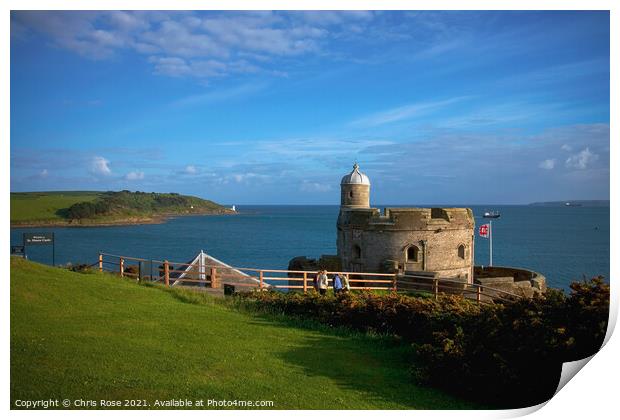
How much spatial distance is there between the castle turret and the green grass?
12.1 meters

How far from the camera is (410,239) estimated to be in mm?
20469

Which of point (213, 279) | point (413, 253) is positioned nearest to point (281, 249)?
point (413, 253)

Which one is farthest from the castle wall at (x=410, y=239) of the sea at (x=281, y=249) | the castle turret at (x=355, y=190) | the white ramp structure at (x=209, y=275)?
the sea at (x=281, y=249)

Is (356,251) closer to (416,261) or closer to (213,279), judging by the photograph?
(416,261)

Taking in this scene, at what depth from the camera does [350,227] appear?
2148 centimetres

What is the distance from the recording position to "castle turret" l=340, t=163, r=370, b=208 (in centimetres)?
2322

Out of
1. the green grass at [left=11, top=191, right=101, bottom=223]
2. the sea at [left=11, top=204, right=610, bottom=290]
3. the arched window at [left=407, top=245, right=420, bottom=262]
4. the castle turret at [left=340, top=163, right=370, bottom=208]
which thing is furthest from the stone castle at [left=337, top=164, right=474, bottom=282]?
the sea at [left=11, top=204, right=610, bottom=290]

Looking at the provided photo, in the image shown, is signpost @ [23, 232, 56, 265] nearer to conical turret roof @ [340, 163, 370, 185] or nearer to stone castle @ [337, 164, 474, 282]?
stone castle @ [337, 164, 474, 282]

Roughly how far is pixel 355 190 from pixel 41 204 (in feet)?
47.1

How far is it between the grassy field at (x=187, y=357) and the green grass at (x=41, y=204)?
1315 millimetres
